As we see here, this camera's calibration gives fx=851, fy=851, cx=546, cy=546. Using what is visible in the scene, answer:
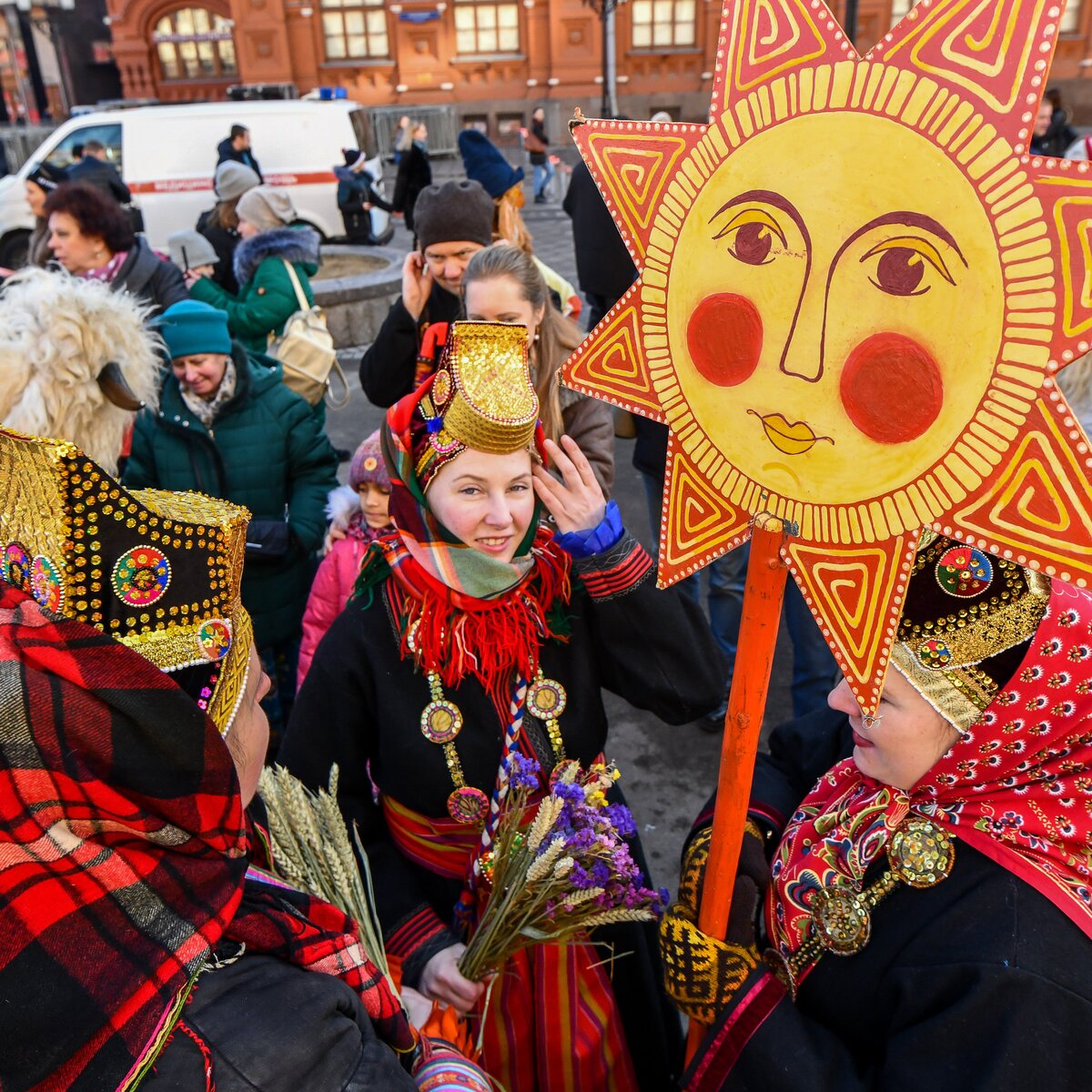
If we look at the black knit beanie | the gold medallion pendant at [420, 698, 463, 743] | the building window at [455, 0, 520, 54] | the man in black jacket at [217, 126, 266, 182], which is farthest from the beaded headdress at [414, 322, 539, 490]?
the building window at [455, 0, 520, 54]

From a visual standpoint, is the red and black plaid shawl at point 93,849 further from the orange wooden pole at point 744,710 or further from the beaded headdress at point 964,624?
the beaded headdress at point 964,624

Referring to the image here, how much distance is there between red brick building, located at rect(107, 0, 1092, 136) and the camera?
68.6ft

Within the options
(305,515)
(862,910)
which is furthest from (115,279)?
(862,910)

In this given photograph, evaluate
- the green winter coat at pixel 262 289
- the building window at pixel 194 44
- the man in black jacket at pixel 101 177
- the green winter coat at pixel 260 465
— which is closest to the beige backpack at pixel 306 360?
the green winter coat at pixel 262 289

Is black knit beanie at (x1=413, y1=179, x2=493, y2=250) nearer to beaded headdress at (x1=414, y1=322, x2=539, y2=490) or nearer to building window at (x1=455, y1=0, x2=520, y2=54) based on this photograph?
beaded headdress at (x1=414, y1=322, x2=539, y2=490)

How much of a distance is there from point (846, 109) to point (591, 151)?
36 cm

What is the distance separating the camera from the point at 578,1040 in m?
1.63

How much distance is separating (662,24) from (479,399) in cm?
2372

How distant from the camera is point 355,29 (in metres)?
21.6

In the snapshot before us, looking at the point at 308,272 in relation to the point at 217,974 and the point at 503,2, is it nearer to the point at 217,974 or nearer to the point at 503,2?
the point at 217,974

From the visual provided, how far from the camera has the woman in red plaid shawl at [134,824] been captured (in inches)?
29.4

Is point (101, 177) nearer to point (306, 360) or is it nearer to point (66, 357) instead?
point (306, 360)

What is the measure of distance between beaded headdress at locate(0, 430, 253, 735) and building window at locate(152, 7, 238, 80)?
1066 inches

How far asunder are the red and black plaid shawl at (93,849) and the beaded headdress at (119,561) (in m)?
0.07
